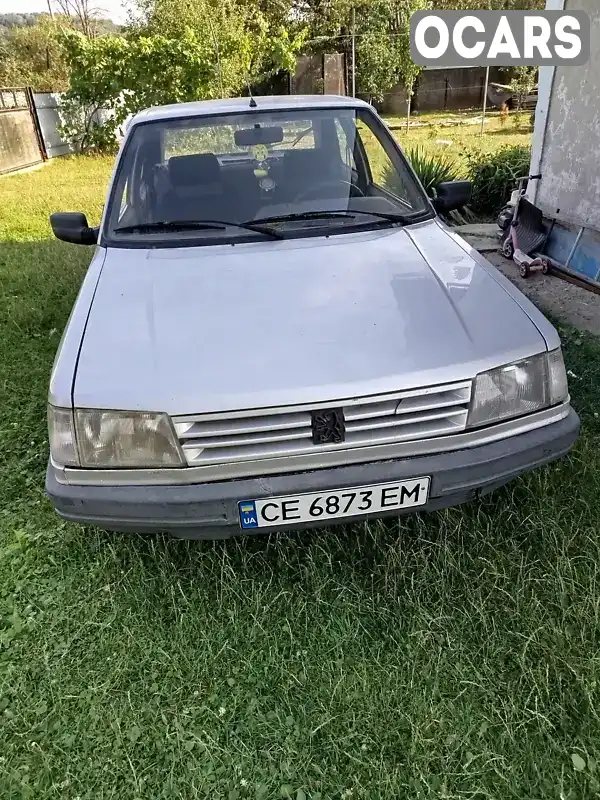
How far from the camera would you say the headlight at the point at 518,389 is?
6.69ft

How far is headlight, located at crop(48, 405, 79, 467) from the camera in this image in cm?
197

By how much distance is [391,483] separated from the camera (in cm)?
199

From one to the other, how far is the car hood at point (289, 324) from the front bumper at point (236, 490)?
10.6 inches

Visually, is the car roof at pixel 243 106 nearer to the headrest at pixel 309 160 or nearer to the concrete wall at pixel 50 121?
the headrest at pixel 309 160

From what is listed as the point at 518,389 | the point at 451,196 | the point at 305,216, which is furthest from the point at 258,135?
the point at 518,389

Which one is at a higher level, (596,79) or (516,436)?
(596,79)

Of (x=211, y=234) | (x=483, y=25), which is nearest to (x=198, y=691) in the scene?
(x=211, y=234)

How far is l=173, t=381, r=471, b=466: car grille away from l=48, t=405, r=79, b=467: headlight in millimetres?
364

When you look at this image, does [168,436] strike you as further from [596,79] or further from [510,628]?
[596,79]

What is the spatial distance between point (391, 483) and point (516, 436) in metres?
0.49

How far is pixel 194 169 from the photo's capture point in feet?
10.2

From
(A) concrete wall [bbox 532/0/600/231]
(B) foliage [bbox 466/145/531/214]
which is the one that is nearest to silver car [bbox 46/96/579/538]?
(A) concrete wall [bbox 532/0/600/231]

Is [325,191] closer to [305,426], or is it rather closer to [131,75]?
[305,426]

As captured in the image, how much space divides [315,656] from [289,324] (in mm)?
1177
